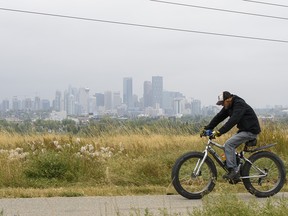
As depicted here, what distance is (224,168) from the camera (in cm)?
960

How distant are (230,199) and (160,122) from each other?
12011 millimetres

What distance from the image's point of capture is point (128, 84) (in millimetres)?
37250

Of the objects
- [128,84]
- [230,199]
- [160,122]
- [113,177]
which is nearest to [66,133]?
[160,122]

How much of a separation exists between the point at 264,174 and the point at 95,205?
3.23 meters

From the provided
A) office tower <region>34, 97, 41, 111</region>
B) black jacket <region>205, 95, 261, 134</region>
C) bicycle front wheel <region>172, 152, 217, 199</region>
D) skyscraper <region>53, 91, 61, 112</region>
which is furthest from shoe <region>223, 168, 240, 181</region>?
office tower <region>34, 97, 41, 111</region>

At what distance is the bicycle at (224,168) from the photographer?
921 cm

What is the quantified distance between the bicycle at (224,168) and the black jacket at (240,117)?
11.3 inches

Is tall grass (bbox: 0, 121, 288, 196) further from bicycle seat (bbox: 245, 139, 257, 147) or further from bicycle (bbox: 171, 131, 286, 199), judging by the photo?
bicycle seat (bbox: 245, 139, 257, 147)

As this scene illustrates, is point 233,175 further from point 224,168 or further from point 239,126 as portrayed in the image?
point 239,126

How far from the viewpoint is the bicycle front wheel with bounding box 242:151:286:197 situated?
31.2ft

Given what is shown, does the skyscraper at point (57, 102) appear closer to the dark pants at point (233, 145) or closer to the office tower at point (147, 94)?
the office tower at point (147, 94)

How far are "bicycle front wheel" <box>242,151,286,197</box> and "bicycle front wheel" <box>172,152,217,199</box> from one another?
62cm

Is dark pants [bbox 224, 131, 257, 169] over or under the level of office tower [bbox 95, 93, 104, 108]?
under

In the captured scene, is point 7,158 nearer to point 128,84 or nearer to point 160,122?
point 160,122
